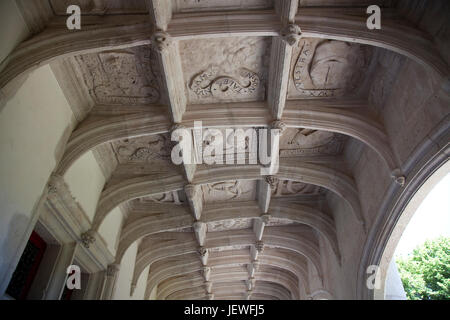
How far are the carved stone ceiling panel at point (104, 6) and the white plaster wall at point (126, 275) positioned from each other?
15.1ft

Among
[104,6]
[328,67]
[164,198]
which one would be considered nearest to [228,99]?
[328,67]

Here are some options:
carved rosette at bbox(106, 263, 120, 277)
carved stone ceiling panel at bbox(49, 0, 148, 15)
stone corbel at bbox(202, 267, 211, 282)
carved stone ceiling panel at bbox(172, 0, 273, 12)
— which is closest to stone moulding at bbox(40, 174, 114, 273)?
carved rosette at bbox(106, 263, 120, 277)

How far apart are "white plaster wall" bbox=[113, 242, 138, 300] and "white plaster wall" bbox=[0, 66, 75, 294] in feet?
10.4

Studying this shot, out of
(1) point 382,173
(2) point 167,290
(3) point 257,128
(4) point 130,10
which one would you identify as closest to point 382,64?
(1) point 382,173

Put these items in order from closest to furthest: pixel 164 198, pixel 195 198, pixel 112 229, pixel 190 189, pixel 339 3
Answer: pixel 339 3 < pixel 190 189 < pixel 112 229 < pixel 195 198 < pixel 164 198

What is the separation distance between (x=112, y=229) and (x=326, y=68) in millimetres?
4612

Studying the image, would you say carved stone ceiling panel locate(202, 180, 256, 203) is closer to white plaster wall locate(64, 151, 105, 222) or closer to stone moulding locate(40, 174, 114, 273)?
white plaster wall locate(64, 151, 105, 222)

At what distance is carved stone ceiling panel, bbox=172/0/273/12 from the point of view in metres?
3.81

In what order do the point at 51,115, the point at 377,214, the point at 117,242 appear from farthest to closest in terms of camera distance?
the point at 117,242
the point at 377,214
the point at 51,115

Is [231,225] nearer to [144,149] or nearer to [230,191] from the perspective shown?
[230,191]

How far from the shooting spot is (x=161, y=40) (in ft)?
12.0
